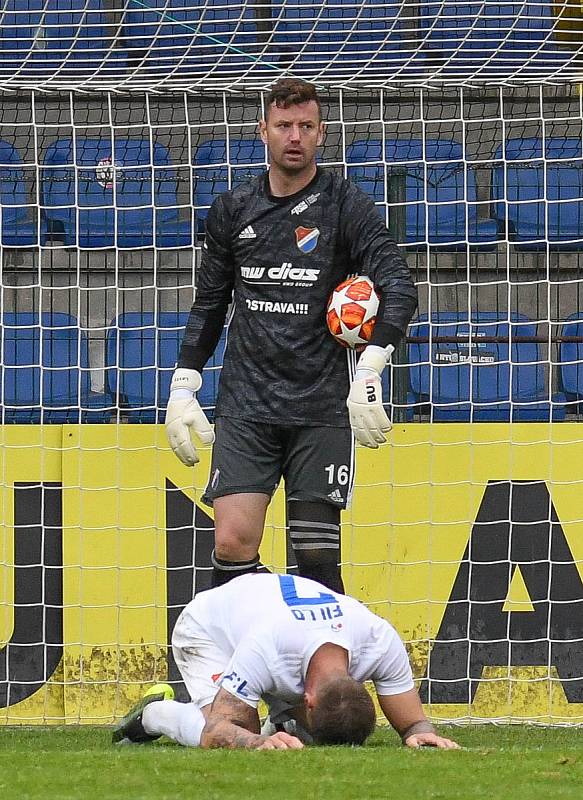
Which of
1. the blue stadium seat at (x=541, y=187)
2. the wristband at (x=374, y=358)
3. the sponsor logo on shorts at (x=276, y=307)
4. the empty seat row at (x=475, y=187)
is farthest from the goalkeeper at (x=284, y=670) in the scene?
the blue stadium seat at (x=541, y=187)

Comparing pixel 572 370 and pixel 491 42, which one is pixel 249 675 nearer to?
pixel 572 370

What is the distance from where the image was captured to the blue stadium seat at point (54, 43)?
237 inches

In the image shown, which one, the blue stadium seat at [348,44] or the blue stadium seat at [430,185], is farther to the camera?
the blue stadium seat at [430,185]

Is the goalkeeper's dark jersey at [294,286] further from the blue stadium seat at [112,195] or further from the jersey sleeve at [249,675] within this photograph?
the blue stadium seat at [112,195]

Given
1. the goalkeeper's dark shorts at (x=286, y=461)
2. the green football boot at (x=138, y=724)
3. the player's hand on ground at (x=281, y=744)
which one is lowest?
the green football boot at (x=138, y=724)

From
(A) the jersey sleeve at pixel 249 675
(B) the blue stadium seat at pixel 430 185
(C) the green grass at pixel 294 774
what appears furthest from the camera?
(B) the blue stadium seat at pixel 430 185

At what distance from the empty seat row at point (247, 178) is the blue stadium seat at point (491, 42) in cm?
43

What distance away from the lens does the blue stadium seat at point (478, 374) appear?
6266 mm

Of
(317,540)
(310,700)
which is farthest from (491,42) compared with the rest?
(310,700)

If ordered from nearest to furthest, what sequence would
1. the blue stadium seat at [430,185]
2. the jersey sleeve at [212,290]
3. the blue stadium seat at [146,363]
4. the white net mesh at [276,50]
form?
1. the jersey sleeve at [212,290]
2. the white net mesh at [276,50]
3. the blue stadium seat at [146,363]
4. the blue stadium seat at [430,185]

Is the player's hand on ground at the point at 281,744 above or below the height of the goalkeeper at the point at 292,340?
below

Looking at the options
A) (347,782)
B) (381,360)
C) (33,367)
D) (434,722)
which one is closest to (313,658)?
(347,782)

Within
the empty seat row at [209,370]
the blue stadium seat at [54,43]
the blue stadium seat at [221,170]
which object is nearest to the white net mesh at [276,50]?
the blue stadium seat at [54,43]

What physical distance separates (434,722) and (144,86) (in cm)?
293
